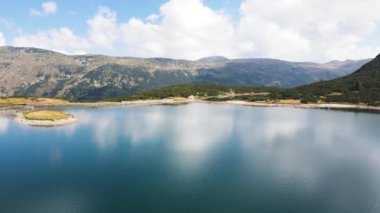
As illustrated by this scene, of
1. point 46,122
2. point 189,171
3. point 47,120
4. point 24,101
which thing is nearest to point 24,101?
point 24,101

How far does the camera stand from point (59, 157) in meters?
64.4

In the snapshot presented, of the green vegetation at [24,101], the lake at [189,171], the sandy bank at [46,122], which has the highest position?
the green vegetation at [24,101]

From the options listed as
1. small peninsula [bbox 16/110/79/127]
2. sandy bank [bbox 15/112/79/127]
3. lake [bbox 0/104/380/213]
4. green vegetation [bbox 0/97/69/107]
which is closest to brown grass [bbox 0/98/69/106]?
green vegetation [bbox 0/97/69/107]

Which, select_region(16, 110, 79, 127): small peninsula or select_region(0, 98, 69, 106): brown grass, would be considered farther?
select_region(0, 98, 69, 106): brown grass

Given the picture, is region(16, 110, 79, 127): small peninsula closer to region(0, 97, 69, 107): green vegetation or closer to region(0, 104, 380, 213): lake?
region(0, 104, 380, 213): lake

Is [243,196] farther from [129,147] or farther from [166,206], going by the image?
[129,147]

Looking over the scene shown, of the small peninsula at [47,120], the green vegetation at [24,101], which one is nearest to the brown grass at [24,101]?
the green vegetation at [24,101]

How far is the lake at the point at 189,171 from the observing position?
129 ft

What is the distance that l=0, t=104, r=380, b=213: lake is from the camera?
129 feet

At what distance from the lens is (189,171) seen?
51938 mm

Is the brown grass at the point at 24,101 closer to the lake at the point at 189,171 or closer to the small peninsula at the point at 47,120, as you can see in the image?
the small peninsula at the point at 47,120

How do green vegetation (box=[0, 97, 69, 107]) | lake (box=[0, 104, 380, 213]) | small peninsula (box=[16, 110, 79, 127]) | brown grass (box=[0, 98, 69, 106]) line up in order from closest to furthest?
lake (box=[0, 104, 380, 213])
small peninsula (box=[16, 110, 79, 127])
green vegetation (box=[0, 97, 69, 107])
brown grass (box=[0, 98, 69, 106])

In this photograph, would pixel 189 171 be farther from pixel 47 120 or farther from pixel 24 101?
pixel 24 101

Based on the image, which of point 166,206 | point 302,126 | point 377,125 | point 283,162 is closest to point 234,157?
point 283,162
